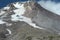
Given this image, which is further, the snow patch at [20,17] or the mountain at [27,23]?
the snow patch at [20,17]

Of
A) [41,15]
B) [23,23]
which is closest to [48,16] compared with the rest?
[41,15]

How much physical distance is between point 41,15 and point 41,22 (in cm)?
96

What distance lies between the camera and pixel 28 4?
30312 millimetres

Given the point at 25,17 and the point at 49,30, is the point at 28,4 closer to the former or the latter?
the point at 25,17

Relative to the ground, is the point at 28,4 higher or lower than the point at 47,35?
higher

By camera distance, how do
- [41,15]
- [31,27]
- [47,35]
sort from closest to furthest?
[47,35] < [31,27] < [41,15]

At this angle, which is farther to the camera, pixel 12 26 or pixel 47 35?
pixel 12 26

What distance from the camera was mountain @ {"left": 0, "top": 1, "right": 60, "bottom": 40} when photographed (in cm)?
2422

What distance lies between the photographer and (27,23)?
26859mm

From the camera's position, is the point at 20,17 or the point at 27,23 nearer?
the point at 27,23

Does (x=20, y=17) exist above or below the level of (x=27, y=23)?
above

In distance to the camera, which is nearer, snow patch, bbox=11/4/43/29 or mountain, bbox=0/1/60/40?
mountain, bbox=0/1/60/40

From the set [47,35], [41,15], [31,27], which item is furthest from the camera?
[41,15]

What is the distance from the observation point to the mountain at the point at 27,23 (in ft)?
79.5
